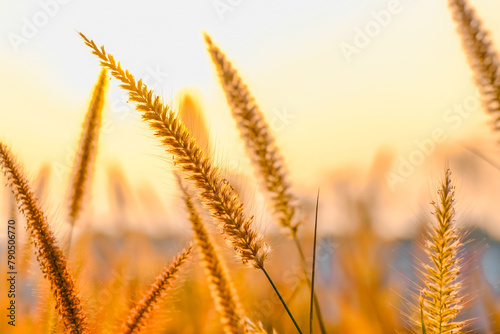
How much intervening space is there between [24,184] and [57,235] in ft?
0.43

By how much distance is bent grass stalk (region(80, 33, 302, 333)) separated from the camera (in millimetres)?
1011

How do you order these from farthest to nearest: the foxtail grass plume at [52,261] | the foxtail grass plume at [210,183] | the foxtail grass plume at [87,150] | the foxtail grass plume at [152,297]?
the foxtail grass plume at [87,150] < the foxtail grass plume at [152,297] < the foxtail grass plume at [52,261] < the foxtail grass plume at [210,183]

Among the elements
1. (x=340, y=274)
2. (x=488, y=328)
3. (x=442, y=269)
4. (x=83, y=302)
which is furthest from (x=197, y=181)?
(x=340, y=274)

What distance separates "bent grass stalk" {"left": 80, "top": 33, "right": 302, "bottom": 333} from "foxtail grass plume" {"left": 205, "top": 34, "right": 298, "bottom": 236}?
0.15m

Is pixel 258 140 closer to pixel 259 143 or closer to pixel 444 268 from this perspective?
pixel 259 143

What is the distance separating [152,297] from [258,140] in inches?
16.6

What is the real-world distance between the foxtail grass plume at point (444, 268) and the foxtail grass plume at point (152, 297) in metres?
0.53

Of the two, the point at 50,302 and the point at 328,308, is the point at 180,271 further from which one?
the point at 328,308

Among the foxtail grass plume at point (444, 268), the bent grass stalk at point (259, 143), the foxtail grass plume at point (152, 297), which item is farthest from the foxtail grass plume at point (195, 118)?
the foxtail grass plume at point (444, 268)

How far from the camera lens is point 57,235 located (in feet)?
3.97

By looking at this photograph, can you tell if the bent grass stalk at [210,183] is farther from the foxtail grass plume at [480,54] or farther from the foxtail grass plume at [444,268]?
the foxtail grass plume at [480,54]

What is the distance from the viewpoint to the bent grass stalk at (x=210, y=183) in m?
1.01

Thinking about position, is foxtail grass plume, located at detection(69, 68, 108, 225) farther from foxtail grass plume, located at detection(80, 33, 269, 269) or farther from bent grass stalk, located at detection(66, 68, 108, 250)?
foxtail grass plume, located at detection(80, 33, 269, 269)

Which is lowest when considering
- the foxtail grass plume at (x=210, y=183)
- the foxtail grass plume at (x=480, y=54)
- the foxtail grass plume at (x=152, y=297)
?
the foxtail grass plume at (x=152, y=297)
